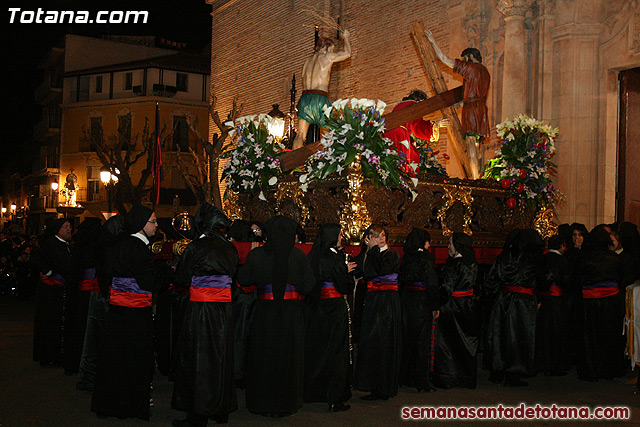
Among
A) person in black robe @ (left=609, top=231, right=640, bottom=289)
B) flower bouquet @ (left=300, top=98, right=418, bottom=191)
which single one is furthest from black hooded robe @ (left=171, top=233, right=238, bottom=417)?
person in black robe @ (left=609, top=231, right=640, bottom=289)

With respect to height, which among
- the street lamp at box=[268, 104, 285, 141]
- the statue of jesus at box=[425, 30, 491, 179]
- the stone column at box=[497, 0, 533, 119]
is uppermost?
the stone column at box=[497, 0, 533, 119]

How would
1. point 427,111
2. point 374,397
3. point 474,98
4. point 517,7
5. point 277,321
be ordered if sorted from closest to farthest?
point 277,321
point 374,397
point 427,111
point 474,98
point 517,7

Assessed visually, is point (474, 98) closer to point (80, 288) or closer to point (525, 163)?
point (525, 163)

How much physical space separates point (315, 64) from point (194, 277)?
4863 mm

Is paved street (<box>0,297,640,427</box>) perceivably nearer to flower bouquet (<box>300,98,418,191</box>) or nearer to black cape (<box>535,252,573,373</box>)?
black cape (<box>535,252,573,373</box>)

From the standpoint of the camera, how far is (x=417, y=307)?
7.99 metres

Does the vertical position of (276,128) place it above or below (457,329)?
above

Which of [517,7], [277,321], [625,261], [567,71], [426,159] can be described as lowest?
[277,321]

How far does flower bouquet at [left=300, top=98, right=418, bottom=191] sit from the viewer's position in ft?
28.1

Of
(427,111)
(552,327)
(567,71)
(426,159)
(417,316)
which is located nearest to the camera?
(417,316)

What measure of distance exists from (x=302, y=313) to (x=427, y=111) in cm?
434

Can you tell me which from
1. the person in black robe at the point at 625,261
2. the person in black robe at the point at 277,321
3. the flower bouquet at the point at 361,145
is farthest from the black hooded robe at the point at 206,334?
the person in black robe at the point at 625,261

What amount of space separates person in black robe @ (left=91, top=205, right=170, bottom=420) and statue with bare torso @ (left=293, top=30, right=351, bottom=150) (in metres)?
4.22

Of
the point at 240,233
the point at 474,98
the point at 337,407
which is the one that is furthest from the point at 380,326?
the point at 474,98
